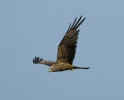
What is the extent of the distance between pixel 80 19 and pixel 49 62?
10.5ft

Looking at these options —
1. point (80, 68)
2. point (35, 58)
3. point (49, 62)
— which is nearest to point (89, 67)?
point (80, 68)

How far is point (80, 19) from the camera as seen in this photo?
14195 mm

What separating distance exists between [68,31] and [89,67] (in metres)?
1.61

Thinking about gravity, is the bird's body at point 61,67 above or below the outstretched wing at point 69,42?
below

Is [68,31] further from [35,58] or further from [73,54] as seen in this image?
[35,58]

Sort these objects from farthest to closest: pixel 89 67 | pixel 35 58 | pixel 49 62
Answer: pixel 35 58, pixel 49 62, pixel 89 67

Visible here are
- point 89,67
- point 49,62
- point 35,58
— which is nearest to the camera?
point 89,67

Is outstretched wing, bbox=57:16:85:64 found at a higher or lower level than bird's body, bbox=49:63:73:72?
higher

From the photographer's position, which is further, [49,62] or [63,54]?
[49,62]

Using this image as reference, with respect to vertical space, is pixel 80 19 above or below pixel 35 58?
above

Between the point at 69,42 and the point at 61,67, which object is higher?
the point at 69,42

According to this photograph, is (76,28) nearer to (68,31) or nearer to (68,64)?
(68,31)

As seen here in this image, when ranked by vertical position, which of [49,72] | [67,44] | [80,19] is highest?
[80,19]

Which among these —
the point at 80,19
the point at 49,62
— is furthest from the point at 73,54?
the point at 49,62
